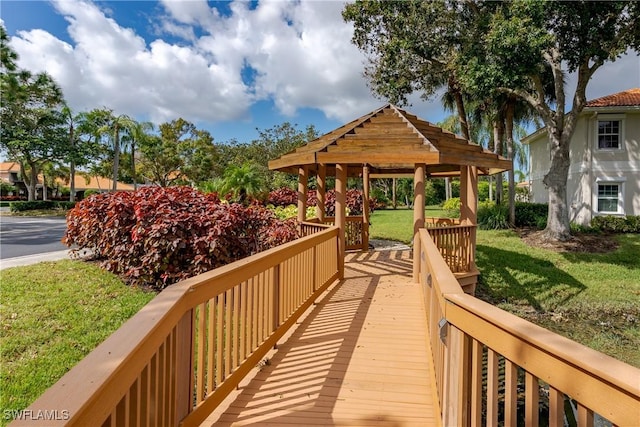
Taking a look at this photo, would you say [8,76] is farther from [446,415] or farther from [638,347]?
[638,347]

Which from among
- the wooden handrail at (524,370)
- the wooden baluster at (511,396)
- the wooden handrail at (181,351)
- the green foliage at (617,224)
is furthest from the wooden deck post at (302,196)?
the green foliage at (617,224)

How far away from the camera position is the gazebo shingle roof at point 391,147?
21.1ft

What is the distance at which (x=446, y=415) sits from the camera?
2.24m

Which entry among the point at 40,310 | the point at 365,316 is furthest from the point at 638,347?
the point at 40,310

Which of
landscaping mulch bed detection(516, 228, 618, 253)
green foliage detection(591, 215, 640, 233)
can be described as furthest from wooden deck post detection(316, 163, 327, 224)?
green foliage detection(591, 215, 640, 233)

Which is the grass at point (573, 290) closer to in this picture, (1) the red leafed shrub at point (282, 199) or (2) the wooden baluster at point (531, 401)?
(2) the wooden baluster at point (531, 401)

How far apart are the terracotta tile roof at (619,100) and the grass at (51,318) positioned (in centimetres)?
2189

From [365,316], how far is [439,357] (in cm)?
250

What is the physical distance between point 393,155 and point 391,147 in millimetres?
261

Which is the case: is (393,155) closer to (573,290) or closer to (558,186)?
(573,290)

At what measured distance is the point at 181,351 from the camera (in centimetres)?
221

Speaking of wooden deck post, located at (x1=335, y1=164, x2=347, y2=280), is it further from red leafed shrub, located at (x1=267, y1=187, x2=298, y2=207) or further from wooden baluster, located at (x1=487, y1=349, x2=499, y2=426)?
red leafed shrub, located at (x1=267, y1=187, x2=298, y2=207)

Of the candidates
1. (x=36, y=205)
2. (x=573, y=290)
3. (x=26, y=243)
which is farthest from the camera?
(x=36, y=205)

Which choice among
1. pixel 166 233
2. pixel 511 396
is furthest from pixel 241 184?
pixel 511 396
